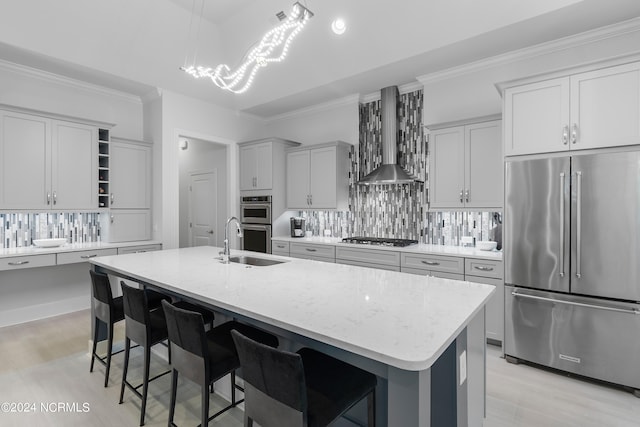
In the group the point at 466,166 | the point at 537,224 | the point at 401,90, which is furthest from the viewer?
the point at 401,90

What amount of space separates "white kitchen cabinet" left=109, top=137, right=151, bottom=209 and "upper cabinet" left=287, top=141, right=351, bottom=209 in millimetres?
2093

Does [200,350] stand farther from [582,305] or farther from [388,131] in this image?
[388,131]

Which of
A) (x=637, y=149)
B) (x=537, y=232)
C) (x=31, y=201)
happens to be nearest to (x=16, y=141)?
(x=31, y=201)

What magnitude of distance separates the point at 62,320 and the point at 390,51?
16.5 ft

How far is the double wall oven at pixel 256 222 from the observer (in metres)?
5.31

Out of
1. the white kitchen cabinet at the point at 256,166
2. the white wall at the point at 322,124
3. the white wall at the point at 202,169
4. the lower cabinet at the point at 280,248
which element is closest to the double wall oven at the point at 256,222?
the lower cabinet at the point at 280,248

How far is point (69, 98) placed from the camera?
4.45 meters

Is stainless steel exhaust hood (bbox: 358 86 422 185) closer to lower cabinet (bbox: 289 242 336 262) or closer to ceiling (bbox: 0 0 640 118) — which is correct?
ceiling (bbox: 0 0 640 118)

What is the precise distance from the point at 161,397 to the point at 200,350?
115cm

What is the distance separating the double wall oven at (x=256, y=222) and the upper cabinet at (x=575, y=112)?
11.4 feet

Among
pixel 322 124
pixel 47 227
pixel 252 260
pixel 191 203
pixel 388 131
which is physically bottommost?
pixel 252 260

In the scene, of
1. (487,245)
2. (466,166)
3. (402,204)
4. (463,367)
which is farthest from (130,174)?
(463,367)

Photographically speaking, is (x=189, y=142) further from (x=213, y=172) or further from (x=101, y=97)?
(x=101, y=97)

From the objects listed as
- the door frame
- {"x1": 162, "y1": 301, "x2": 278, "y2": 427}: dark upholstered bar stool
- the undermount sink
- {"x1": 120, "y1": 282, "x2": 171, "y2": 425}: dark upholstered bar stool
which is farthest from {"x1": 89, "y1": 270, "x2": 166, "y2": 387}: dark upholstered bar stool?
the door frame
